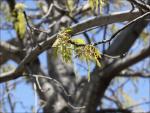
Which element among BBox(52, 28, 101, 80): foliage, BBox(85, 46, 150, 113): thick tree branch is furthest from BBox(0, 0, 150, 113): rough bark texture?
BBox(52, 28, 101, 80): foliage

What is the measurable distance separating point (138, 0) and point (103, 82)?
2.12 meters

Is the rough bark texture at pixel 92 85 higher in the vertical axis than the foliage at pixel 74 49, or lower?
lower

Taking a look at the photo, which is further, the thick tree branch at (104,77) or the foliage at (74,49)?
the thick tree branch at (104,77)

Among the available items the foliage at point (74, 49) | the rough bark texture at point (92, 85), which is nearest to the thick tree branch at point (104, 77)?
the rough bark texture at point (92, 85)

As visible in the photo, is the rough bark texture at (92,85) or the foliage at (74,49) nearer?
the foliage at (74,49)

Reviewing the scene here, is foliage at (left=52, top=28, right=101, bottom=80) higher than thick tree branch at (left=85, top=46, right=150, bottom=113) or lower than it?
higher

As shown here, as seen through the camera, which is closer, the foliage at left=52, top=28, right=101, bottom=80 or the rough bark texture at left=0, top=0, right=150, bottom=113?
the foliage at left=52, top=28, right=101, bottom=80

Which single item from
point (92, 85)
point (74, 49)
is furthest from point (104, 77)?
point (74, 49)

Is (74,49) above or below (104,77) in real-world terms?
above

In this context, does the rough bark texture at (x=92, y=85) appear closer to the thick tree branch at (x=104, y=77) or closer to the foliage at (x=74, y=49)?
the thick tree branch at (x=104, y=77)

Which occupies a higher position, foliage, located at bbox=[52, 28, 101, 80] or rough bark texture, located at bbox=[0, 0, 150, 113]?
foliage, located at bbox=[52, 28, 101, 80]

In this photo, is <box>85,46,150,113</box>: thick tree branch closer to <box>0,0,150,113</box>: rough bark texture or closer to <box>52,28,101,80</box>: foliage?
<box>0,0,150,113</box>: rough bark texture

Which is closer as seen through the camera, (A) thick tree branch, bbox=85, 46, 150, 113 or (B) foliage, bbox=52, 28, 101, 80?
(B) foliage, bbox=52, 28, 101, 80

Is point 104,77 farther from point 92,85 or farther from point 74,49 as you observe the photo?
point 74,49
